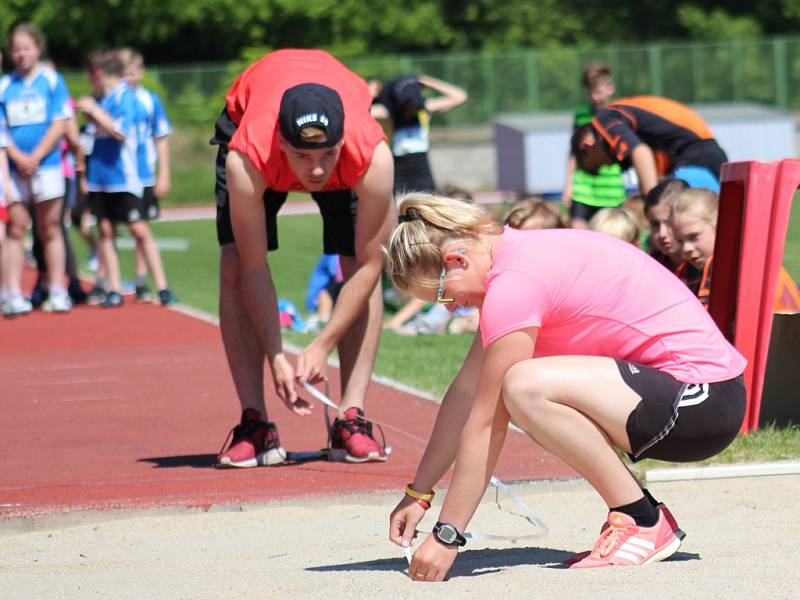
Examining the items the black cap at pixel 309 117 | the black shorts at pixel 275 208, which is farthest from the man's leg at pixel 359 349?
the black cap at pixel 309 117

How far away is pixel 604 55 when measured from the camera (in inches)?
1505

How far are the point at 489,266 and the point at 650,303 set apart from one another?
1.78 ft

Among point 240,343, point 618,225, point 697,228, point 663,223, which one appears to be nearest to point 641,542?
point 240,343

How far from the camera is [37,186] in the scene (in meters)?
11.7

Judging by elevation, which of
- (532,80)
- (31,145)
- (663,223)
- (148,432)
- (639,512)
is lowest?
(532,80)

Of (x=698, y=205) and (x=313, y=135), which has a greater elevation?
(x=313, y=135)

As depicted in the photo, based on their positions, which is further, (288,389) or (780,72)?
(780,72)

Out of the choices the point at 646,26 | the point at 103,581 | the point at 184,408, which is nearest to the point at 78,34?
the point at 646,26

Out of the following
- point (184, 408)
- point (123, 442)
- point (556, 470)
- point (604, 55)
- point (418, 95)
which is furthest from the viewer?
point (604, 55)

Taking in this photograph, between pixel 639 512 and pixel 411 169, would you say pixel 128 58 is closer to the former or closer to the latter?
pixel 411 169

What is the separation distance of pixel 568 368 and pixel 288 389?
1.50 meters

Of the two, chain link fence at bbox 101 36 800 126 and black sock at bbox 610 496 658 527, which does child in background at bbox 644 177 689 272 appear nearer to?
black sock at bbox 610 496 658 527

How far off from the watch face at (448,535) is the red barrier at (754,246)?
2.34m

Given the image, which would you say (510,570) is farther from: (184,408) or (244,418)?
(184,408)
